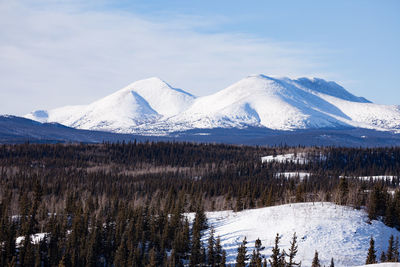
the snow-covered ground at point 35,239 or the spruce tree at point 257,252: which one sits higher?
the spruce tree at point 257,252

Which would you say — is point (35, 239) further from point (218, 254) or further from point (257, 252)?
point (257, 252)

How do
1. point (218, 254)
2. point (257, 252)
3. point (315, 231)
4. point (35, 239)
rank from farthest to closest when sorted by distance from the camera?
point (35, 239) → point (315, 231) → point (218, 254) → point (257, 252)

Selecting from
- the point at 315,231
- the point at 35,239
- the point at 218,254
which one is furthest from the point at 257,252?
the point at 35,239

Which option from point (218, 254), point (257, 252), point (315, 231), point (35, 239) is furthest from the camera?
point (35, 239)

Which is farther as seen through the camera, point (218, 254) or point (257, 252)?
point (218, 254)

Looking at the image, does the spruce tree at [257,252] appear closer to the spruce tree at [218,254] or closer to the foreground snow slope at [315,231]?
the foreground snow slope at [315,231]

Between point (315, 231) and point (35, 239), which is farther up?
point (315, 231)

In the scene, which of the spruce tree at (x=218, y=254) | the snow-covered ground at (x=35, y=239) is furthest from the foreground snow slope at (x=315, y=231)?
the snow-covered ground at (x=35, y=239)

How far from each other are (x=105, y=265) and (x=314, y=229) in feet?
133

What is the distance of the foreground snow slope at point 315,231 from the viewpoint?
78375 mm

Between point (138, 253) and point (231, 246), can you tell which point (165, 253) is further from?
point (231, 246)

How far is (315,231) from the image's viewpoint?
82625mm

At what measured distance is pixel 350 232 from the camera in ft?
271

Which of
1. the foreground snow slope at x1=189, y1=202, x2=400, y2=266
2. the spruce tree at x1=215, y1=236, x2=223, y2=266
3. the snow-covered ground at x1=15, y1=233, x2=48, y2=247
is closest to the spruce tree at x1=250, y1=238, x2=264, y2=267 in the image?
the foreground snow slope at x1=189, y1=202, x2=400, y2=266
